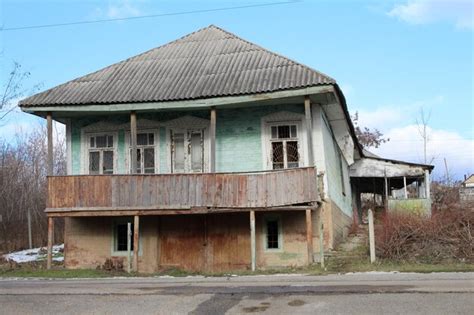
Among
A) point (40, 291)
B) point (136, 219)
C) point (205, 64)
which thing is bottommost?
point (40, 291)

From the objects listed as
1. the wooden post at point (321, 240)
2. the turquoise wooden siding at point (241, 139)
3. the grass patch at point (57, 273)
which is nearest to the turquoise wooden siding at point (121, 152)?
the turquoise wooden siding at point (241, 139)

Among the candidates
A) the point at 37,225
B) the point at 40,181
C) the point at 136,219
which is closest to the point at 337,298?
the point at 136,219

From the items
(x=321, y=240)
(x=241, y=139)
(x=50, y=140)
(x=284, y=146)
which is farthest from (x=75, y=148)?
(x=321, y=240)

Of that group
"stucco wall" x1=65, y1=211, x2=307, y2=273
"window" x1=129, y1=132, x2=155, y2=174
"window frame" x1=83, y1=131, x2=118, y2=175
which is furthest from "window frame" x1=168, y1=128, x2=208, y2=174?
"window frame" x1=83, y1=131, x2=118, y2=175

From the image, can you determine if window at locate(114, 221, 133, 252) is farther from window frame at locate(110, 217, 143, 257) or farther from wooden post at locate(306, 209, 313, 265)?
wooden post at locate(306, 209, 313, 265)

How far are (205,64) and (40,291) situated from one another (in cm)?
1186

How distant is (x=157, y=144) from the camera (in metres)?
20.3

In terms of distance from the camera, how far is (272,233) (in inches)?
739

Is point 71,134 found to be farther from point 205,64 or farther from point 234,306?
point 234,306

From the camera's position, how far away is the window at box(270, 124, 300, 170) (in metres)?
19.2

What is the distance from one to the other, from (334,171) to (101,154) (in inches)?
363

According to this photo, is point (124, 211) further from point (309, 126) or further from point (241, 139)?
point (309, 126)

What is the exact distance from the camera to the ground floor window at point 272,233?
18.6 metres

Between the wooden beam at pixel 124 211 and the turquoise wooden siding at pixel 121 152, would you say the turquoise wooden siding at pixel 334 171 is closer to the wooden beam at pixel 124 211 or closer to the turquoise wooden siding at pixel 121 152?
the wooden beam at pixel 124 211
